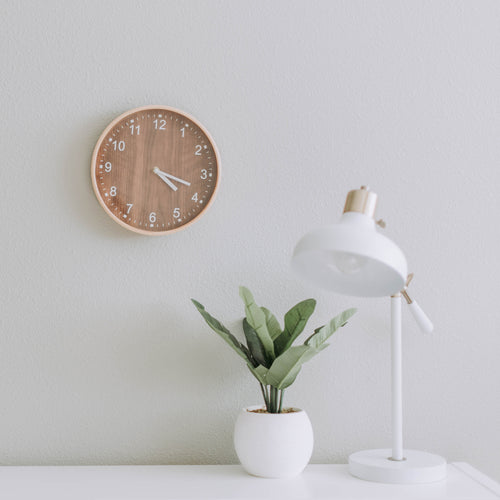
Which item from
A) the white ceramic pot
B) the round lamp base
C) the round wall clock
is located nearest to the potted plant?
the white ceramic pot

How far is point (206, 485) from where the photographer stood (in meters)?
1.27

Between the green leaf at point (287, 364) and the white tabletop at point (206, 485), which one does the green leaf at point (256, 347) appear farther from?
the white tabletop at point (206, 485)

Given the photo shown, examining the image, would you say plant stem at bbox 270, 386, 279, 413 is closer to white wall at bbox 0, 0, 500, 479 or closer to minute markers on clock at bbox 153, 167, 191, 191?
white wall at bbox 0, 0, 500, 479

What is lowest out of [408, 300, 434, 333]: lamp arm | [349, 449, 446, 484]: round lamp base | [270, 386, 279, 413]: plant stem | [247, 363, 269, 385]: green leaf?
[349, 449, 446, 484]: round lamp base

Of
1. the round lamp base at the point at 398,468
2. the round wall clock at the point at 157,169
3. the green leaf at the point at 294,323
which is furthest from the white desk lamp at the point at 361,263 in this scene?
the round wall clock at the point at 157,169

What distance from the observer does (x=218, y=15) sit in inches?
59.1

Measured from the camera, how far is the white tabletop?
3.92 ft

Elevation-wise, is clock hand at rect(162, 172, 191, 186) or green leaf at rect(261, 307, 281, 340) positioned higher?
clock hand at rect(162, 172, 191, 186)

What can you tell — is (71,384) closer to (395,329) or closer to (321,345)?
(321,345)

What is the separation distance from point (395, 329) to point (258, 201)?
1.37 feet

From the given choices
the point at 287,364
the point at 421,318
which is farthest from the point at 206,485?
the point at 421,318

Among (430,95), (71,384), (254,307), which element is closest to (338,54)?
(430,95)

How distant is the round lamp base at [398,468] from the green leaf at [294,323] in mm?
272

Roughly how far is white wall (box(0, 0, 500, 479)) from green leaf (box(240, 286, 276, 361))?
0.16 metres
